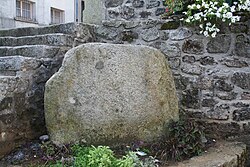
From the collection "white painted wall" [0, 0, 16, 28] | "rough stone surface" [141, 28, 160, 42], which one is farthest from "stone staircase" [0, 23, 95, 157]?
"white painted wall" [0, 0, 16, 28]

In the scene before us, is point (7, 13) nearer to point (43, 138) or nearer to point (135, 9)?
point (135, 9)

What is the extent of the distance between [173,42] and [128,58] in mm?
881

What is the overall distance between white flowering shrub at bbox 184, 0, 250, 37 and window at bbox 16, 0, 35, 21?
27.5 feet

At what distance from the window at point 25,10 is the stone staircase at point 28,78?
7.54m

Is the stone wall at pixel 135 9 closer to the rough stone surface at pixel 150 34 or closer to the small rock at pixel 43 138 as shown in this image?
the rough stone surface at pixel 150 34

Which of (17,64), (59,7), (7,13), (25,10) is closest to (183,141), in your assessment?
(17,64)

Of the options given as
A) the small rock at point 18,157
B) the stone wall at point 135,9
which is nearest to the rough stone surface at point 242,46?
the stone wall at point 135,9

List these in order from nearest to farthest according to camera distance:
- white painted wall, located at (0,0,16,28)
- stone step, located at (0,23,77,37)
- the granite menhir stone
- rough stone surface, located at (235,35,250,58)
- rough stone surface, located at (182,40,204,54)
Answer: the granite menhir stone, rough stone surface, located at (235,35,250,58), rough stone surface, located at (182,40,204,54), stone step, located at (0,23,77,37), white painted wall, located at (0,0,16,28)

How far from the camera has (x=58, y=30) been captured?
3.23 meters

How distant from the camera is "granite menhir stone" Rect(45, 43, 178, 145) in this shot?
2295 millimetres

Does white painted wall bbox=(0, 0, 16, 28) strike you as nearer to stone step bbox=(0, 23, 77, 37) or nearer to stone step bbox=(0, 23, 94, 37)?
stone step bbox=(0, 23, 77, 37)

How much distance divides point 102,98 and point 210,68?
1255mm

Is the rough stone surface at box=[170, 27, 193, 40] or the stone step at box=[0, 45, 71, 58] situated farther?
the rough stone surface at box=[170, 27, 193, 40]

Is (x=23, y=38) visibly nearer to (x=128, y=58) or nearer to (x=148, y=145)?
(x=128, y=58)
